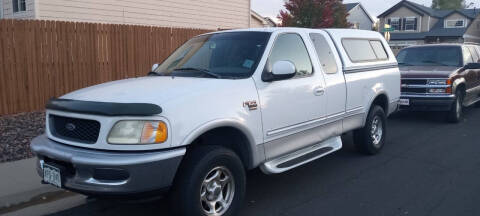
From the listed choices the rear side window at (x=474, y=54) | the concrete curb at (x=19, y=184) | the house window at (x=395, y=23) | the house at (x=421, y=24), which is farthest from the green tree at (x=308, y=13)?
the house window at (x=395, y=23)

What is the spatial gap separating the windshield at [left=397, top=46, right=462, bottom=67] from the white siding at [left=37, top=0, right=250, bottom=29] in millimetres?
7639

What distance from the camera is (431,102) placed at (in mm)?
9641

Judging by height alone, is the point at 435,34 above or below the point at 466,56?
above

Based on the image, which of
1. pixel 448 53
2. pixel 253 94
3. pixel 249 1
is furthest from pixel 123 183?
pixel 249 1

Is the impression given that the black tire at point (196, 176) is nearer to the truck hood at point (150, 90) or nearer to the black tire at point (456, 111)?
the truck hood at point (150, 90)

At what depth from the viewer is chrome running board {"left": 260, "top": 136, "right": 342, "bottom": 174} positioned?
466 cm

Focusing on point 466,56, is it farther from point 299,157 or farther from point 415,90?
point 299,157

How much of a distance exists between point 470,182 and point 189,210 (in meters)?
3.78

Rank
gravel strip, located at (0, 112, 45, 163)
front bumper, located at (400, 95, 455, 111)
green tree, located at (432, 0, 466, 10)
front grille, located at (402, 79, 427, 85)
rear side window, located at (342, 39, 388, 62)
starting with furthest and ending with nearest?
green tree, located at (432, 0, 466, 10) < front grille, located at (402, 79, 427, 85) < front bumper, located at (400, 95, 455, 111) < gravel strip, located at (0, 112, 45, 163) < rear side window, located at (342, 39, 388, 62)

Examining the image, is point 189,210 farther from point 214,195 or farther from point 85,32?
point 85,32

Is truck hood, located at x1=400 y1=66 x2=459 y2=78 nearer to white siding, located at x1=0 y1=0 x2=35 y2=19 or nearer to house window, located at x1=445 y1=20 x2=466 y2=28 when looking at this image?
white siding, located at x1=0 y1=0 x2=35 y2=19

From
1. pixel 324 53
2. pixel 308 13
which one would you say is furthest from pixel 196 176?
pixel 308 13

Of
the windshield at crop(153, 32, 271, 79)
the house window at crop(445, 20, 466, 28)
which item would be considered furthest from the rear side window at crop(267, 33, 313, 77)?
the house window at crop(445, 20, 466, 28)

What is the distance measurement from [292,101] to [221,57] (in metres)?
0.95
